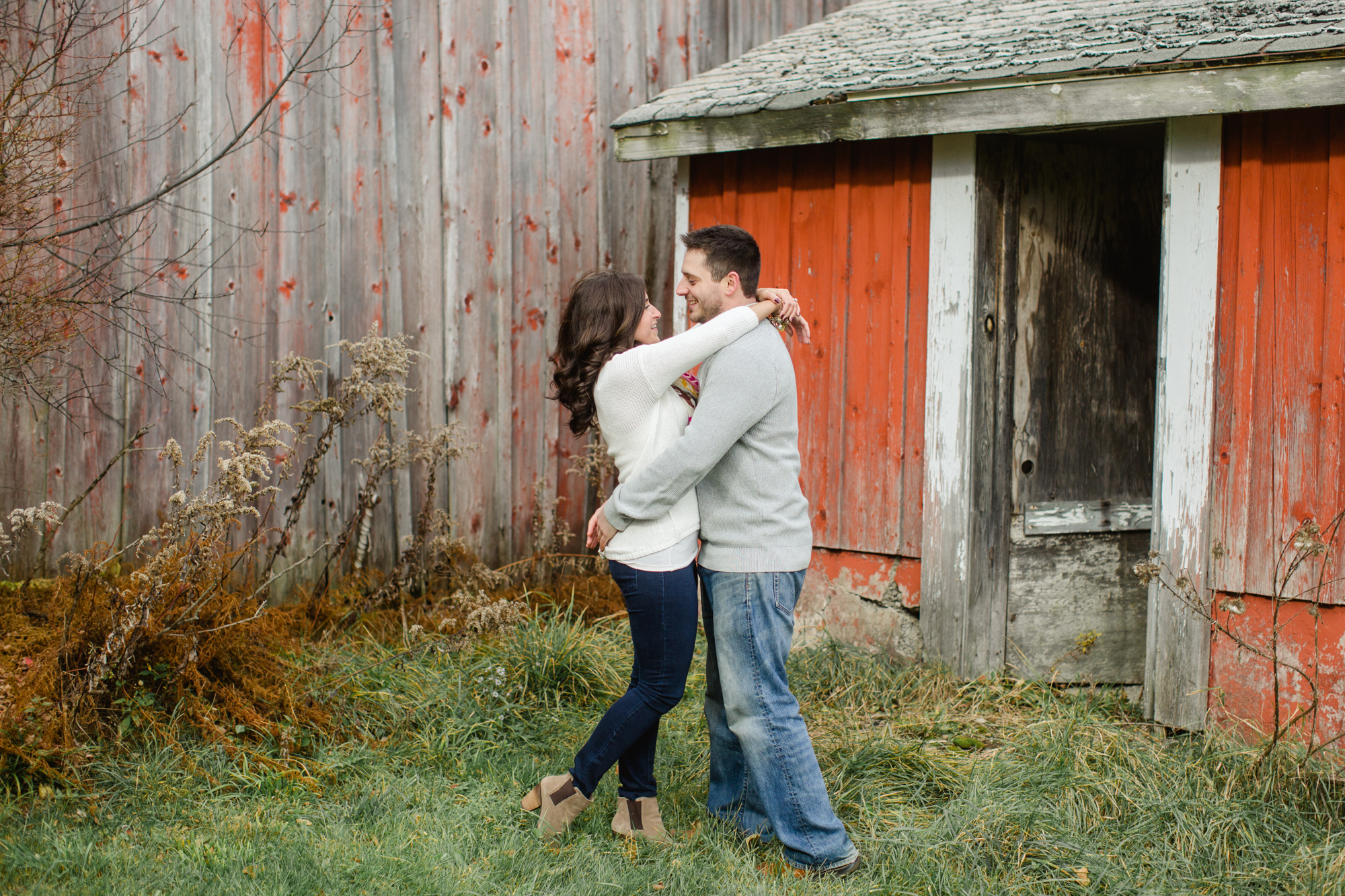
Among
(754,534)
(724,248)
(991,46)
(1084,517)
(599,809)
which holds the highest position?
(991,46)

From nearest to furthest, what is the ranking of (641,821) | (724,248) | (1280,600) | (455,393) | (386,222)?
(724,248) → (641,821) → (1280,600) → (386,222) → (455,393)

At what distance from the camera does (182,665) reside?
13.3ft

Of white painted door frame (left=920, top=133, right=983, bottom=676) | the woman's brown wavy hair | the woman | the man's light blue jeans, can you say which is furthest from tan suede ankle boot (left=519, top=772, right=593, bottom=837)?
white painted door frame (left=920, top=133, right=983, bottom=676)

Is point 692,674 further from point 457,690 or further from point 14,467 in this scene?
point 14,467

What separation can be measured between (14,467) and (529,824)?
2.87 m

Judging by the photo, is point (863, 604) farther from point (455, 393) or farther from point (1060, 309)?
point (455, 393)

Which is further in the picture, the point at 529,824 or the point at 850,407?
the point at 850,407

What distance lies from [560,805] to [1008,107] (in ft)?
10.8

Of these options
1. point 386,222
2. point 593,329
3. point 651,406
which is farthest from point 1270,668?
point 386,222

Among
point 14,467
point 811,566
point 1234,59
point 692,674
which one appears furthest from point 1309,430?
point 14,467

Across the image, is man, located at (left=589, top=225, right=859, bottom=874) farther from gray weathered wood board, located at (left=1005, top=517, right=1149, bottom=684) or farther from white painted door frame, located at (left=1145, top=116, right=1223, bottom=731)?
gray weathered wood board, located at (left=1005, top=517, right=1149, bottom=684)

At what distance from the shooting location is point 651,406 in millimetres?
3434

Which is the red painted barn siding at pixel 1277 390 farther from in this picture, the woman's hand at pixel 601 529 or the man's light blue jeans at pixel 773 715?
the woman's hand at pixel 601 529

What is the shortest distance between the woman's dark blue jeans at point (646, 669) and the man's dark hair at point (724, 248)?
918mm
